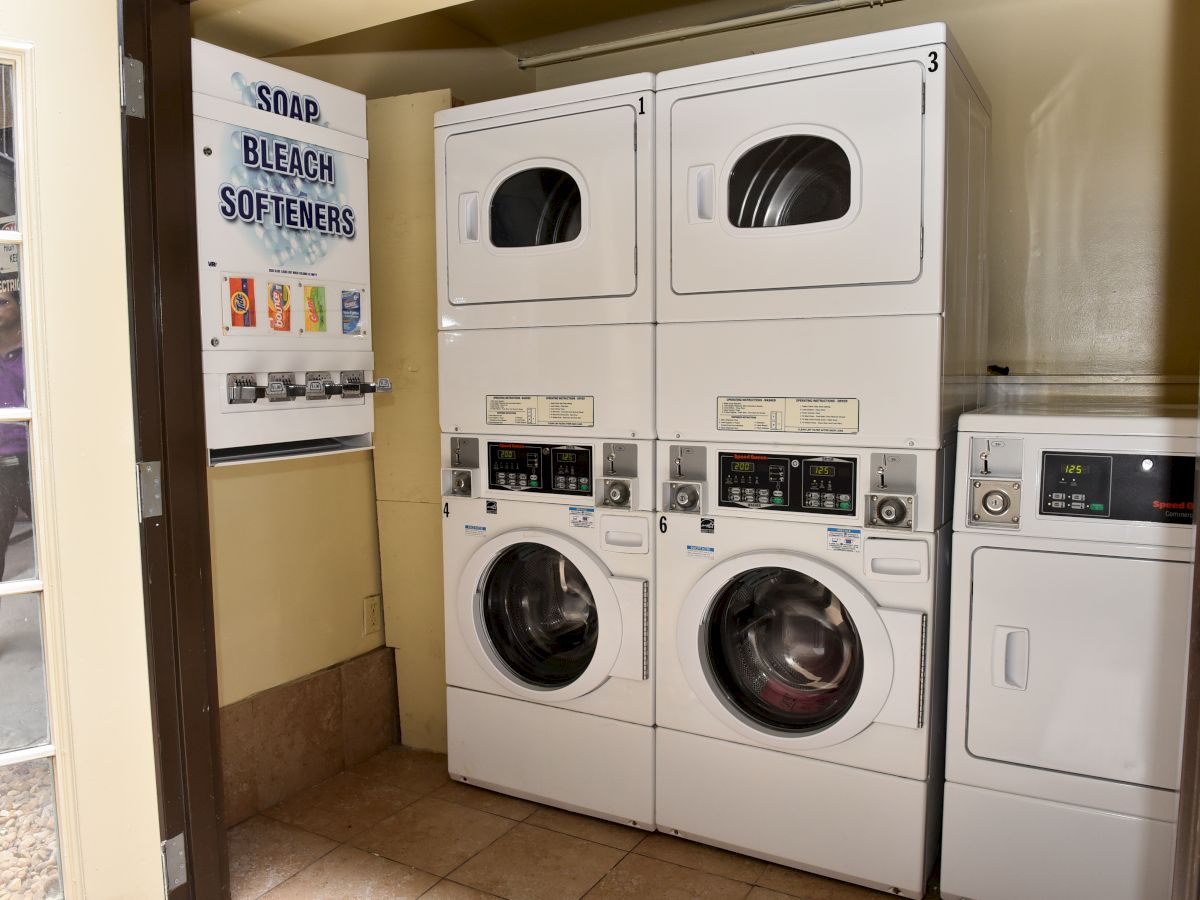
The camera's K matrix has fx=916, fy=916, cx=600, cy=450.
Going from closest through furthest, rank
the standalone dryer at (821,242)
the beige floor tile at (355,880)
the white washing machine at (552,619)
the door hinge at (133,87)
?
the door hinge at (133,87)
the standalone dryer at (821,242)
the beige floor tile at (355,880)
the white washing machine at (552,619)

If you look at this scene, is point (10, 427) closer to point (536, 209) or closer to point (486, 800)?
point (536, 209)

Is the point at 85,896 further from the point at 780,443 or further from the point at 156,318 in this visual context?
the point at 780,443

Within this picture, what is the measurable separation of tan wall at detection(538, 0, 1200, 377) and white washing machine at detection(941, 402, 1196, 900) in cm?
67

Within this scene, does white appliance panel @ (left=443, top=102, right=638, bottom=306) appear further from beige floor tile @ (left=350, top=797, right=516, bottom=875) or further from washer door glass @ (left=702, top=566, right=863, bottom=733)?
beige floor tile @ (left=350, top=797, right=516, bottom=875)

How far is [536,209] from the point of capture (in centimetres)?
276

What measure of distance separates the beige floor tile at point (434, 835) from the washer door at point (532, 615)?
1.32 ft

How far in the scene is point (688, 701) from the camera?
102 inches

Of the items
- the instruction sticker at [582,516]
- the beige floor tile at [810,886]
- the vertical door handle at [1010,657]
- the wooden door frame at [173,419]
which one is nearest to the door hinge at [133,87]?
the wooden door frame at [173,419]

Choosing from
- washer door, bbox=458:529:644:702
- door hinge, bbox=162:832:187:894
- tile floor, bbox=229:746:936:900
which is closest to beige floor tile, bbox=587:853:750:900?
tile floor, bbox=229:746:936:900

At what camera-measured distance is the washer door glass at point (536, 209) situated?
2.71 meters

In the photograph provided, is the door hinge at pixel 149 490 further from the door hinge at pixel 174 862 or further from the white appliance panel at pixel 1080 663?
the white appliance panel at pixel 1080 663

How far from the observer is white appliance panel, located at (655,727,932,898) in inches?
92.0

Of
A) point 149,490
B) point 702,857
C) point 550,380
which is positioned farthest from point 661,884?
point 149,490

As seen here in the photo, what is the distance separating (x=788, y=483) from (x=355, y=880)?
1593mm
